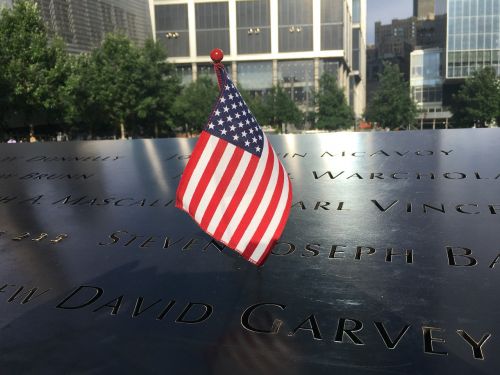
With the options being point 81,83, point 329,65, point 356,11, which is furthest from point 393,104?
point 356,11

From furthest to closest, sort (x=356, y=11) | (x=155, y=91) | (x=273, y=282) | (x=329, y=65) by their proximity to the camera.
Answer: (x=356, y=11)
(x=329, y=65)
(x=155, y=91)
(x=273, y=282)

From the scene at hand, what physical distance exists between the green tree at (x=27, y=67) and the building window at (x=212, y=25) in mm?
40946

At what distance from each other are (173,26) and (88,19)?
22.9m

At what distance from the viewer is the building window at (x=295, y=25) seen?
6575 cm

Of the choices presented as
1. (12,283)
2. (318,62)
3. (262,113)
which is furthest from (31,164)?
(318,62)

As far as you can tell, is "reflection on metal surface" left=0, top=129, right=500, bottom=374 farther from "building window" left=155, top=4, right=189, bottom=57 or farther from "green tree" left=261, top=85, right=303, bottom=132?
"building window" left=155, top=4, right=189, bottom=57

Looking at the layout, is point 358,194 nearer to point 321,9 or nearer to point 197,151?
point 197,151

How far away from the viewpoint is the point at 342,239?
15.1ft

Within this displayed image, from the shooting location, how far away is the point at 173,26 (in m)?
68.2

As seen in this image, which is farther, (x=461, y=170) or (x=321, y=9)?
(x=321, y=9)

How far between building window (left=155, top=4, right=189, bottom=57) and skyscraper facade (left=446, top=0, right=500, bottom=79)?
33917 mm

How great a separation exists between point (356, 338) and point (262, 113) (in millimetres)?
45064

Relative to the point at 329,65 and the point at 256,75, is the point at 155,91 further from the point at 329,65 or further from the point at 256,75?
the point at 329,65

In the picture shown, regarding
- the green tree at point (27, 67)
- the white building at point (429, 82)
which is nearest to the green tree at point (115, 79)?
the green tree at point (27, 67)
